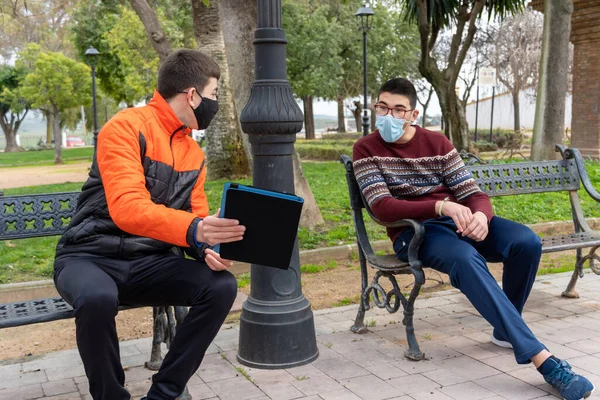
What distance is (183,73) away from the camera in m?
3.29

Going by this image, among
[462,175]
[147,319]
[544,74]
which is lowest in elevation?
[147,319]

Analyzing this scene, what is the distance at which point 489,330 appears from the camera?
14.9 ft

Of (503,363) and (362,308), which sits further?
(362,308)

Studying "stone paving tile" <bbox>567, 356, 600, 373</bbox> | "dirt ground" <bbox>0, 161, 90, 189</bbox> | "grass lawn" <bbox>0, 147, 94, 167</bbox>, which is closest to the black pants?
"stone paving tile" <bbox>567, 356, 600, 373</bbox>

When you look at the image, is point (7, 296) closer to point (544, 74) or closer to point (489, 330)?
point (489, 330)

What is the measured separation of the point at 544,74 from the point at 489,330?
9.57 meters

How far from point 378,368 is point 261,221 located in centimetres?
140

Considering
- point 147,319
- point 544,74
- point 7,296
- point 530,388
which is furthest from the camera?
point 544,74

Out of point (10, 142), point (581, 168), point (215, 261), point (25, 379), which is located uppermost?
point (581, 168)

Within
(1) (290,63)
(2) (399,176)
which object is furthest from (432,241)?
(1) (290,63)

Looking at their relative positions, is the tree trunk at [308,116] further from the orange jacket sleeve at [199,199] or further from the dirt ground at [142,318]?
the orange jacket sleeve at [199,199]

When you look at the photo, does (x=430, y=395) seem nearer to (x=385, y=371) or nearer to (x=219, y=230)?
(x=385, y=371)

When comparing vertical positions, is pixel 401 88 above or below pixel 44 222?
above

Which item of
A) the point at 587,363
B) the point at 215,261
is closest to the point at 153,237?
the point at 215,261
